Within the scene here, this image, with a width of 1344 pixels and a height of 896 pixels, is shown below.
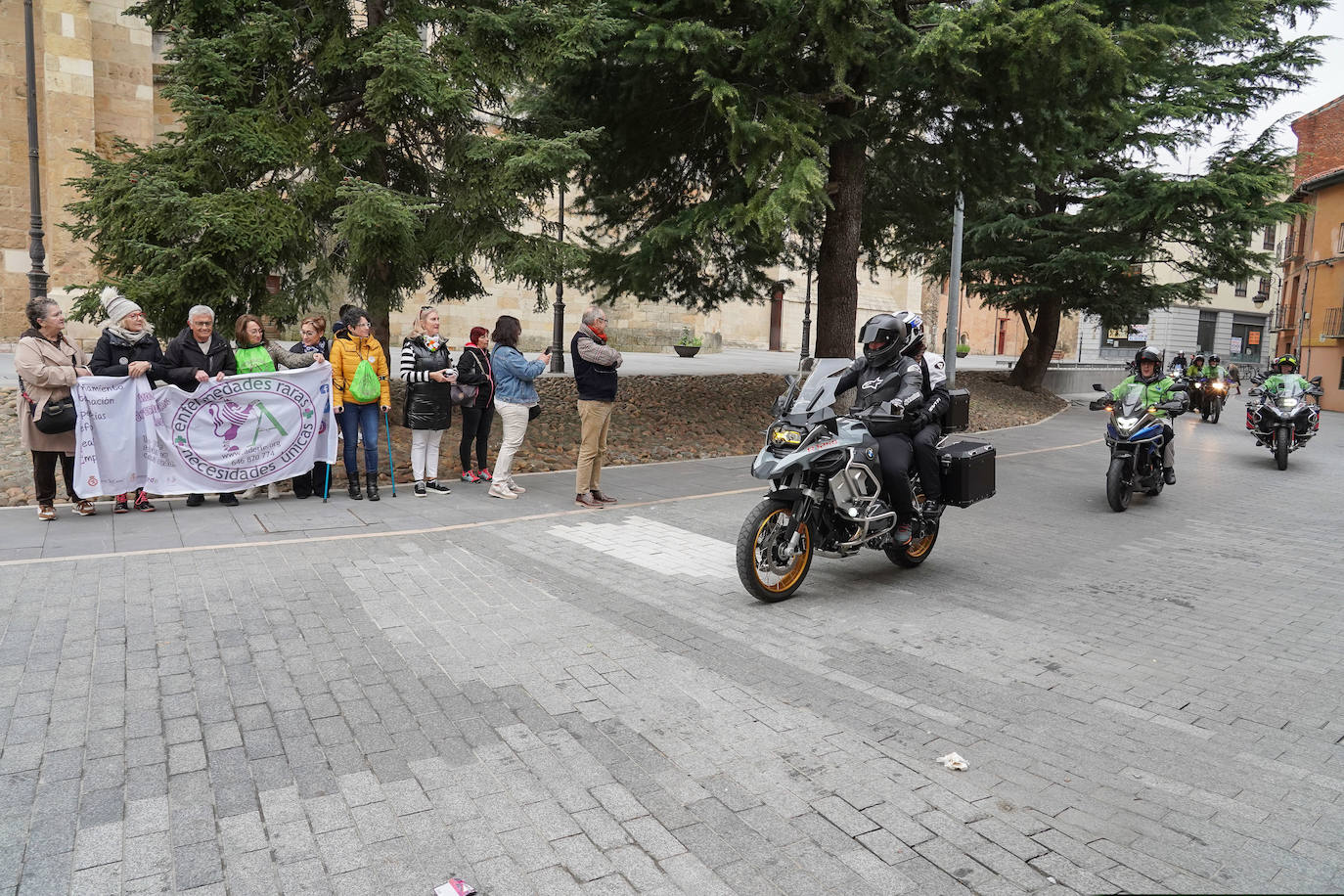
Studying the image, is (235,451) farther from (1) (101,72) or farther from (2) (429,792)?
(1) (101,72)

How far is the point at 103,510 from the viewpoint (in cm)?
889

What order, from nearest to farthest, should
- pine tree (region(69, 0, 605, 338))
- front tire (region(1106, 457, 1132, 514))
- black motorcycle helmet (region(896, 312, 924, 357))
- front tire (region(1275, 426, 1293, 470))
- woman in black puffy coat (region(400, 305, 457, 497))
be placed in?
black motorcycle helmet (region(896, 312, 924, 357)) < woman in black puffy coat (region(400, 305, 457, 497)) < pine tree (region(69, 0, 605, 338)) < front tire (region(1106, 457, 1132, 514)) < front tire (region(1275, 426, 1293, 470))

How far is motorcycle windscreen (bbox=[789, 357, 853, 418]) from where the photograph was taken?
6.72m

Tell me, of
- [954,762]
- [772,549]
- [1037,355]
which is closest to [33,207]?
[772,549]

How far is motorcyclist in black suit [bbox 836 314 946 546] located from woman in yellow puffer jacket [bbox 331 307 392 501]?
17.0ft

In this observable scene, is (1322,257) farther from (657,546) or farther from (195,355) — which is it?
(195,355)

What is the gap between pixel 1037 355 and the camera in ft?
92.6

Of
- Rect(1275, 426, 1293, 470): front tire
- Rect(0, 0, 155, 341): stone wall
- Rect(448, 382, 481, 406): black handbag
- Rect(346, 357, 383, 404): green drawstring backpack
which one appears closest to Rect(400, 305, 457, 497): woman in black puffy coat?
Rect(448, 382, 481, 406): black handbag

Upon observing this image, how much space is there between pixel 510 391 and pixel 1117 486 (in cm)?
692

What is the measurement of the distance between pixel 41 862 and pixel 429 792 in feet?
4.37

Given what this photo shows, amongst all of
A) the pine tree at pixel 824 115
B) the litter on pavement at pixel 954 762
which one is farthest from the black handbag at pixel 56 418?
the litter on pavement at pixel 954 762

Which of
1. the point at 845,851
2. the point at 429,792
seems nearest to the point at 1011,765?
the point at 845,851

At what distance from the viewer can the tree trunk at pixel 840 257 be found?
51.3 feet

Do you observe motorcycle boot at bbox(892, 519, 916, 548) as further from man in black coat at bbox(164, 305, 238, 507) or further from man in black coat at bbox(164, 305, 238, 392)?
man in black coat at bbox(164, 305, 238, 392)
